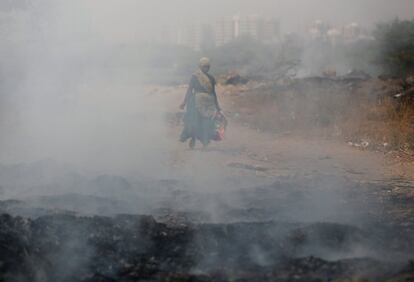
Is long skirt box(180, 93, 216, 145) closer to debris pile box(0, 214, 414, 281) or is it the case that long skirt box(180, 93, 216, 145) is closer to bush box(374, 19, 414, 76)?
debris pile box(0, 214, 414, 281)

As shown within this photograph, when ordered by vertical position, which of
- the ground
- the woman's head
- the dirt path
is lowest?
the dirt path

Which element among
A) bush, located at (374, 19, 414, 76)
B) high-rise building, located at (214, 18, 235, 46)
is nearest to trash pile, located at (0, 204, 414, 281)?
high-rise building, located at (214, 18, 235, 46)

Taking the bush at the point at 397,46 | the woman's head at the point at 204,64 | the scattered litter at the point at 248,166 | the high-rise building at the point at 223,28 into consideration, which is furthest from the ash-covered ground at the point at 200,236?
the bush at the point at 397,46

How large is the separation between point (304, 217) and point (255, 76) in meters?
15.4

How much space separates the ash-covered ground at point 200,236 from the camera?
13.9 ft

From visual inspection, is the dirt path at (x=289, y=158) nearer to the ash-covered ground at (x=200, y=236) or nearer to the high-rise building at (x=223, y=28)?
the ash-covered ground at (x=200, y=236)

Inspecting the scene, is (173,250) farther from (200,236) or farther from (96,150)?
(96,150)

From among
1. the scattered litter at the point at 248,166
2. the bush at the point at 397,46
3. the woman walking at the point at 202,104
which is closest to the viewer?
the scattered litter at the point at 248,166

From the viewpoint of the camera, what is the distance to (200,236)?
495 cm

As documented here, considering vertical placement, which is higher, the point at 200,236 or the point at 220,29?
the point at 220,29

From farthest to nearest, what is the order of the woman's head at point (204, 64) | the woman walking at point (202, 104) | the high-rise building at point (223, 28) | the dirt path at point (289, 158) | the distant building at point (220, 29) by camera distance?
the high-rise building at point (223, 28), the distant building at point (220, 29), the woman walking at point (202, 104), the woman's head at point (204, 64), the dirt path at point (289, 158)

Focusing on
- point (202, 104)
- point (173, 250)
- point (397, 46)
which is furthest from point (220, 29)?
point (173, 250)

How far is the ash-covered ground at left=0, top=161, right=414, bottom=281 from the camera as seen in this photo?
13.9 ft

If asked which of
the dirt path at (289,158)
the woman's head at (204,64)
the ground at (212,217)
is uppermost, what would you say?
the woman's head at (204,64)
